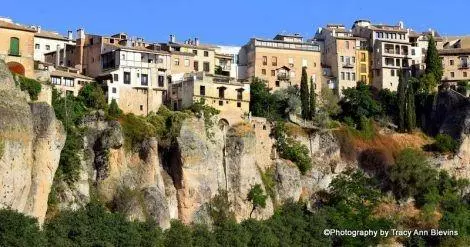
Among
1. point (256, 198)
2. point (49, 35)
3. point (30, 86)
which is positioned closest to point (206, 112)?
point (256, 198)

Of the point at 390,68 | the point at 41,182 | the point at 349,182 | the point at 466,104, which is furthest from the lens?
the point at 390,68

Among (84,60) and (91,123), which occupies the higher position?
(84,60)

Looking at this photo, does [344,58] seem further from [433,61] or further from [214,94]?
[214,94]

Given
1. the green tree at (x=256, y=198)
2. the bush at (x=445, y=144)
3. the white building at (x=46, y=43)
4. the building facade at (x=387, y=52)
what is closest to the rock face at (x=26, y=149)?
the green tree at (x=256, y=198)

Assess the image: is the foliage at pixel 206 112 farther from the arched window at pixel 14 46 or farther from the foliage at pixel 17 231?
the foliage at pixel 17 231

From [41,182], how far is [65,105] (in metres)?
9.13

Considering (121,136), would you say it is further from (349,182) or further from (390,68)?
(390,68)

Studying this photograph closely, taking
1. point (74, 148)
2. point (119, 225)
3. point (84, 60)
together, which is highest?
point (84, 60)

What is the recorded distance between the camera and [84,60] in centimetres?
9019

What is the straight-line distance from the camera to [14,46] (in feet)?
260

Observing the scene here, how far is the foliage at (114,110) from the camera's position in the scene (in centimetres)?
7988

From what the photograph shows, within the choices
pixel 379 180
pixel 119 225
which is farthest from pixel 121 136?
pixel 379 180

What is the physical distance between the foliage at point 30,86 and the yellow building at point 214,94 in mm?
14053

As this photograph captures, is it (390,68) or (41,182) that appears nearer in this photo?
(41,182)
